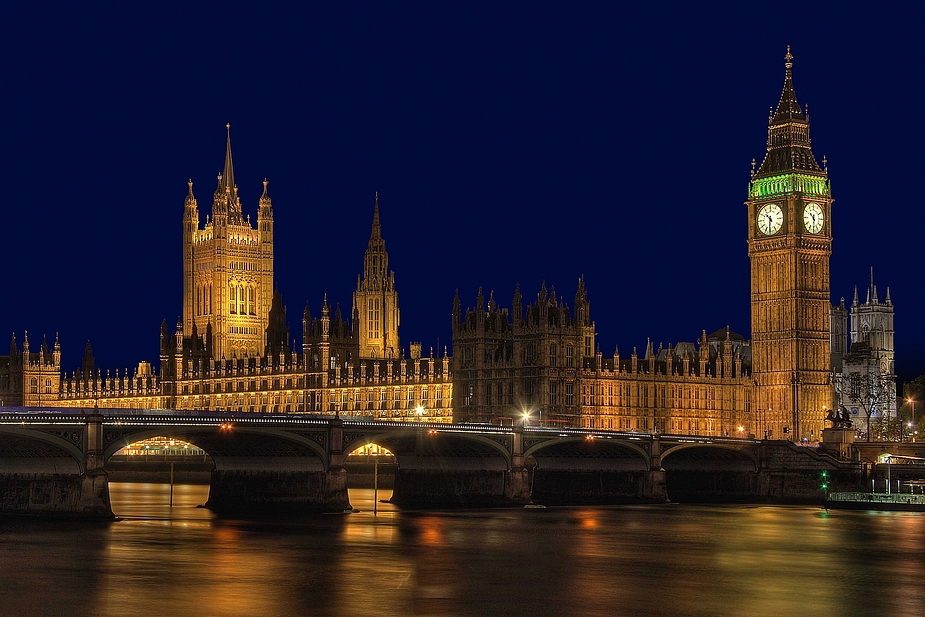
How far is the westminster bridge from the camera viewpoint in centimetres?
10238

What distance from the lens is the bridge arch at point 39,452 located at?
3895 inches

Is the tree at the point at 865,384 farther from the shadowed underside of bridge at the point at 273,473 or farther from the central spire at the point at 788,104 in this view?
the shadowed underside of bridge at the point at 273,473

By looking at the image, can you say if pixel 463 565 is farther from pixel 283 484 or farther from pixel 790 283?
pixel 790 283

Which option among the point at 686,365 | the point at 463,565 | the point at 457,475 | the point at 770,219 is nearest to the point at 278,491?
the point at 457,475

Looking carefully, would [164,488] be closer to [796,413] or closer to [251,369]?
[251,369]

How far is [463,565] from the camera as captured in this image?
76812 millimetres

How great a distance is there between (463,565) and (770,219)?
9339cm

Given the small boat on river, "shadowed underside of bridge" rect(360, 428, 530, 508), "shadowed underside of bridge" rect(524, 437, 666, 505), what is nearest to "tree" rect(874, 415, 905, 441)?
"shadowed underside of bridge" rect(524, 437, 666, 505)

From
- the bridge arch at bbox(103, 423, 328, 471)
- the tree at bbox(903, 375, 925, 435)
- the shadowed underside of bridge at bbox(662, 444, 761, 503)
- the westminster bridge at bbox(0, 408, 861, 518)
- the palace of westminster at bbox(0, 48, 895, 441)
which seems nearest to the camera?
the westminster bridge at bbox(0, 408, 861, 518)

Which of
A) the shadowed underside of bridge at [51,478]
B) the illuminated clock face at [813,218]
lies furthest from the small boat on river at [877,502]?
the shadowed underside of bridge at [51,478]

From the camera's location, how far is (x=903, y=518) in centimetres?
11306

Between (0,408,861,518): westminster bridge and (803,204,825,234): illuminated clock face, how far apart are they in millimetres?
30243

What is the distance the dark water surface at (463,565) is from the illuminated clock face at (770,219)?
5504 cm

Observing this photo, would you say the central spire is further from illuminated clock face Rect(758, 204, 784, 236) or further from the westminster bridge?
the westminster bridge
